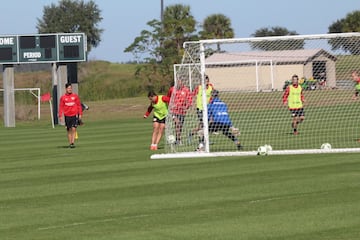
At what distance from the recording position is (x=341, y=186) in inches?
626

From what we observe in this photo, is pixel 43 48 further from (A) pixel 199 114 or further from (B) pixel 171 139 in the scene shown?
(B) pixel 171 139

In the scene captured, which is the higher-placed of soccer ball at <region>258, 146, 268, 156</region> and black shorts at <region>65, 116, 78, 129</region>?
black shorts at <region>65, 116, 78, 129</region>

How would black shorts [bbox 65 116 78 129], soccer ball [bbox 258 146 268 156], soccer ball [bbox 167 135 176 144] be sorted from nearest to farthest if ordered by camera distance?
soccer ball [bbox 258 146 268 156], soccer ball [bbox 167 135 176 144], black shorts [bbox 65 116 78 129]

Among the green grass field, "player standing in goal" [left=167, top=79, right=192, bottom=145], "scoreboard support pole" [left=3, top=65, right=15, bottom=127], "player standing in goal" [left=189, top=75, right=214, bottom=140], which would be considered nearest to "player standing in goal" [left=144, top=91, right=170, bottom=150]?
"player standing in goal" [left=167, top=79, right=192, bottom=145]

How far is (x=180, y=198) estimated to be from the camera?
15.2 metres

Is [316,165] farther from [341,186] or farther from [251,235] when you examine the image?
[251,235]

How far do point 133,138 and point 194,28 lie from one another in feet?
156

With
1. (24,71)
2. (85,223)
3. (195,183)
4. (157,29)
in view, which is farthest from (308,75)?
(24,71)

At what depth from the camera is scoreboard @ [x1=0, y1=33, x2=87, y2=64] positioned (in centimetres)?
4847

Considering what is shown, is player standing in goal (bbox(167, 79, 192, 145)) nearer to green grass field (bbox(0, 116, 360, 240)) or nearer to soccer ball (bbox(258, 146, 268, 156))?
green grass field (bbox(0, 116, 360, 240))

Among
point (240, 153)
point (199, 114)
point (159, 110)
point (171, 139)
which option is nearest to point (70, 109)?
point (159, 110)

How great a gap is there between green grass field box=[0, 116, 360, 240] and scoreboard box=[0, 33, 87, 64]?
79.9 feet

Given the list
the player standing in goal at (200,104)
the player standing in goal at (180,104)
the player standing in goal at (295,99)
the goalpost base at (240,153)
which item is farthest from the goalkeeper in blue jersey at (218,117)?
the player standing in goal at (295,99)

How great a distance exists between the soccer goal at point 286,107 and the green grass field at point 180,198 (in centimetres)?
176
